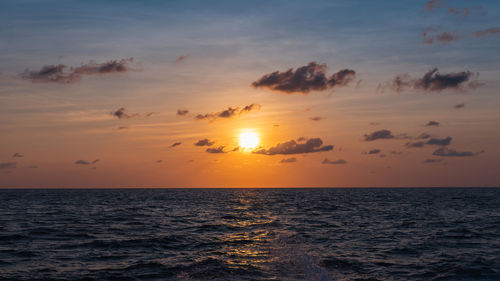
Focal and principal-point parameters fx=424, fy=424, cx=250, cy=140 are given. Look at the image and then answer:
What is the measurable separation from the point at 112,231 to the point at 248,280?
70.6 ft

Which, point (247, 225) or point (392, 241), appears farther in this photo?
point (247, 225)

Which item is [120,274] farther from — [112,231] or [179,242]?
[112,231]

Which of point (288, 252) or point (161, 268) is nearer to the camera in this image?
point (161, 268)

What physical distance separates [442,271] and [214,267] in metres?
12.1

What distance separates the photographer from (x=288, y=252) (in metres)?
27.3

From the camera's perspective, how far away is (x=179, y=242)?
31938 mm

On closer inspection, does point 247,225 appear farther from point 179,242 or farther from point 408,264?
point 408,264

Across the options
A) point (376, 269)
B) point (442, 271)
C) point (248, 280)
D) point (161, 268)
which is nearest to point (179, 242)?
A: point (161, 268)

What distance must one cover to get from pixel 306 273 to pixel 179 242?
13.2 meters

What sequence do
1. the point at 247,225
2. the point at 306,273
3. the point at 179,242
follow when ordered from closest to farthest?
the point at 306,273 < the point at 179,242 < the point at 247,225

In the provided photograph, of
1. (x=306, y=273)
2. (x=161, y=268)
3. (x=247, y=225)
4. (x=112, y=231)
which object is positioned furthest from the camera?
(x=247, y=225)


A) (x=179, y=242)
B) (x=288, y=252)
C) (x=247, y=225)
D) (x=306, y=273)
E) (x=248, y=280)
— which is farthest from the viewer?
(x=247, y=225)

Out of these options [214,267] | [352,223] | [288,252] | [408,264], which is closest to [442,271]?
[408,264]

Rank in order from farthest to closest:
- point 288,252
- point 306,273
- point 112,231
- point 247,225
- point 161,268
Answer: point 247,225
point 112,231
point 288,252
point 161,268
point 306,273
